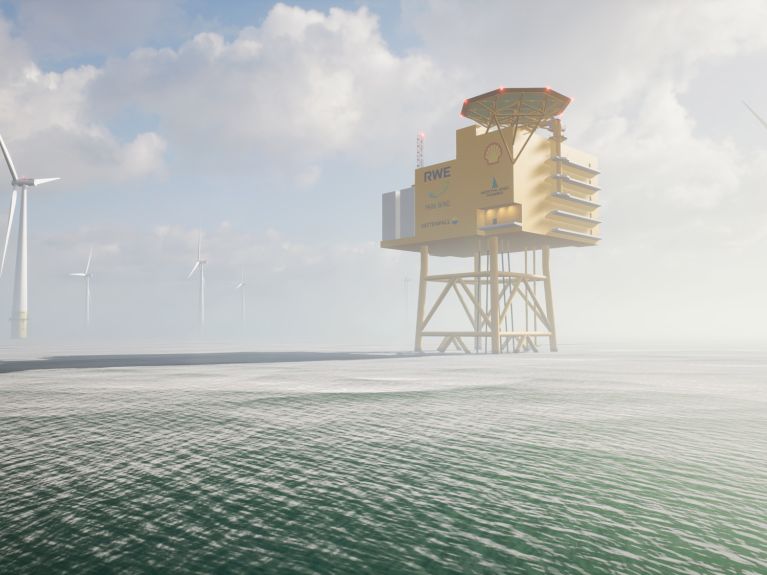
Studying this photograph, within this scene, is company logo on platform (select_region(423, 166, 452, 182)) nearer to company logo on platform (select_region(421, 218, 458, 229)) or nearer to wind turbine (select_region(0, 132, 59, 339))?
company logo on platform (select_region(421, 218, 458, 229))

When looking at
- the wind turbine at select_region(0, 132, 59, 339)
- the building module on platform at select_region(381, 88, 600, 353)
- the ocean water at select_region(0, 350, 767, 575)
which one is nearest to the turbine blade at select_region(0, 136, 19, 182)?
the wind turbine at select_region(0, 132, 59, 339)

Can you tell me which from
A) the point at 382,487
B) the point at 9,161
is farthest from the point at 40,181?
the point at 382,487

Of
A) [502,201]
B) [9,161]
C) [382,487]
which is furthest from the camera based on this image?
[9,161]

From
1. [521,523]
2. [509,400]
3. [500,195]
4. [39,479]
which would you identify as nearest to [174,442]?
[39,479]

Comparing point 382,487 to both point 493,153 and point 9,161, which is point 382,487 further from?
point 9,161

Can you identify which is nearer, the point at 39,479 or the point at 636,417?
Result: the point at 39,479

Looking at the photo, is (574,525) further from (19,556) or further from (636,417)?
(636,417)

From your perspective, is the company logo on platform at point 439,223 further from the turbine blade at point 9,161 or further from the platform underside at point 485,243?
the turbine blade at point 9,161
